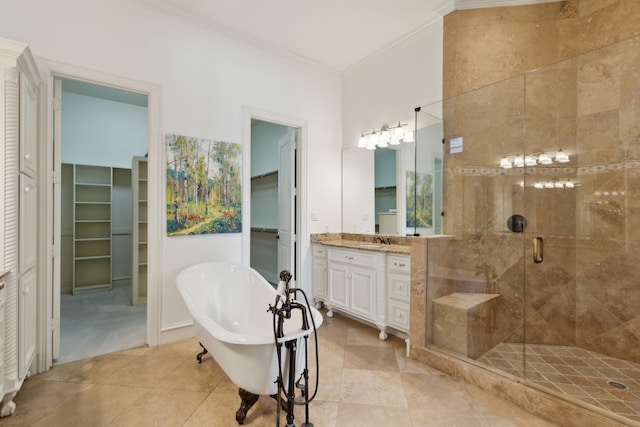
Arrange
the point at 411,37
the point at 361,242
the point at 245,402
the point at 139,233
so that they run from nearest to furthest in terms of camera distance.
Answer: the point at 245,402 < the point at 411,37 < the point at 361,242 < the point at 139,233

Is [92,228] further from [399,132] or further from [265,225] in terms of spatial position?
[399,132]

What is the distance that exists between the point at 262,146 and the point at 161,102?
264 centimetres

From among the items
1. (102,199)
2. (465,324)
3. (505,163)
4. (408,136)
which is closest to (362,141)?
(408,136)

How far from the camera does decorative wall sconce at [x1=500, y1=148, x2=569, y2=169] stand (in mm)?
2657

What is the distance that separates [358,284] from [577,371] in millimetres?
1803

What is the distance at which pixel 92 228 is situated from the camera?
15.2ft

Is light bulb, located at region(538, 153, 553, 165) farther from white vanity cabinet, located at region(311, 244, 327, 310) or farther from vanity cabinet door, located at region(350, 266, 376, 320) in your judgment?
white vanity cabinet, located at region(311, 244, 327, 310)

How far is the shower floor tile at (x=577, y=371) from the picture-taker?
182 centimetres

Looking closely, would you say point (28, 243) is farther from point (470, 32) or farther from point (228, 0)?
point (470, 32)

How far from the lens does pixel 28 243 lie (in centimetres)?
204

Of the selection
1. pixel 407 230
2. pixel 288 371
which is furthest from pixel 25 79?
pixel 407 230

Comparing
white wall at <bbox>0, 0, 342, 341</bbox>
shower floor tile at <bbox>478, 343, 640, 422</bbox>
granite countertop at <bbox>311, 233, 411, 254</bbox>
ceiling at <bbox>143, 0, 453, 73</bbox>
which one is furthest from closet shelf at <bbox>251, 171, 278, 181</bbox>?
shower floor tile at <bbox>478, 343, 640, 422</bbox>

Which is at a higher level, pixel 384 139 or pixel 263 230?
pixel 384 139

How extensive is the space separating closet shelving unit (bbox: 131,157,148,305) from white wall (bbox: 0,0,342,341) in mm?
1428
